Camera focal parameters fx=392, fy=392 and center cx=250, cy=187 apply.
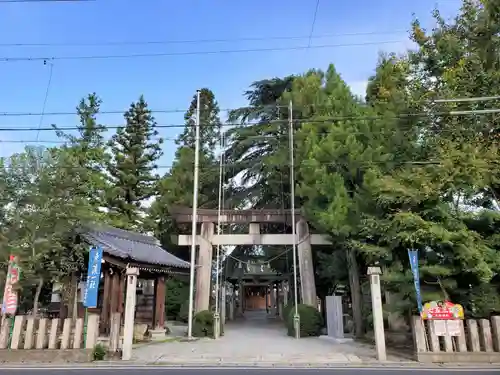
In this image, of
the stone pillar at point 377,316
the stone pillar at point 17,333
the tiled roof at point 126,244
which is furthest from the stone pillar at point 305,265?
the stone pillar at point 17,333

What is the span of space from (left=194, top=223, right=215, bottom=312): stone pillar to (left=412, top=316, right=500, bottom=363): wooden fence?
9.24 m

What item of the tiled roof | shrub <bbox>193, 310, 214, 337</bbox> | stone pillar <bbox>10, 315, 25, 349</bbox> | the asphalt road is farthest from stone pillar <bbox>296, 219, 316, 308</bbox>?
stone pillar <bbox>10, 315, 25, 349</bbox>

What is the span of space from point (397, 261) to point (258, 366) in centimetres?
532

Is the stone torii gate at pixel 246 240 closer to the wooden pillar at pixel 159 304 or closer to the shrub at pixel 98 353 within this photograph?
the wooden pillar at pixel 159 304

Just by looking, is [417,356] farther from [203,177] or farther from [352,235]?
[203,177]

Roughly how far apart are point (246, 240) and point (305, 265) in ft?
8.89

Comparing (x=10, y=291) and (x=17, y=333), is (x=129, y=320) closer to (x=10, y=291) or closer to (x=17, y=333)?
(x=17, y=333)

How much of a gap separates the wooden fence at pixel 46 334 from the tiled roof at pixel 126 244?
2.99 m

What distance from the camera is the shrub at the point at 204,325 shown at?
15.0 m

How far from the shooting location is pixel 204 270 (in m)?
16.6

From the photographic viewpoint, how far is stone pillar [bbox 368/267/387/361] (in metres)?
9.28

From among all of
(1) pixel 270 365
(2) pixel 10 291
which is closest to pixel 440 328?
(1) pixel 270 365

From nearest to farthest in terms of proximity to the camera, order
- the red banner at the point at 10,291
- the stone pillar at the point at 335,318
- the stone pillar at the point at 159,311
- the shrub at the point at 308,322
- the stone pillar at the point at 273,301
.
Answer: the red banner at the point at 10,291 → the stone pillar at the point at 335,318 → the shrub at the point at 308,322 → the stone pillar at the point at 159,311 → the stone pillar at the point at 273,301

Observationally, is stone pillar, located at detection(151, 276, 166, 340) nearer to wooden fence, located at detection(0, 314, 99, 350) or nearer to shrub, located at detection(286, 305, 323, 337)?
shrub, located at detection(286, 305, 323, 337)
